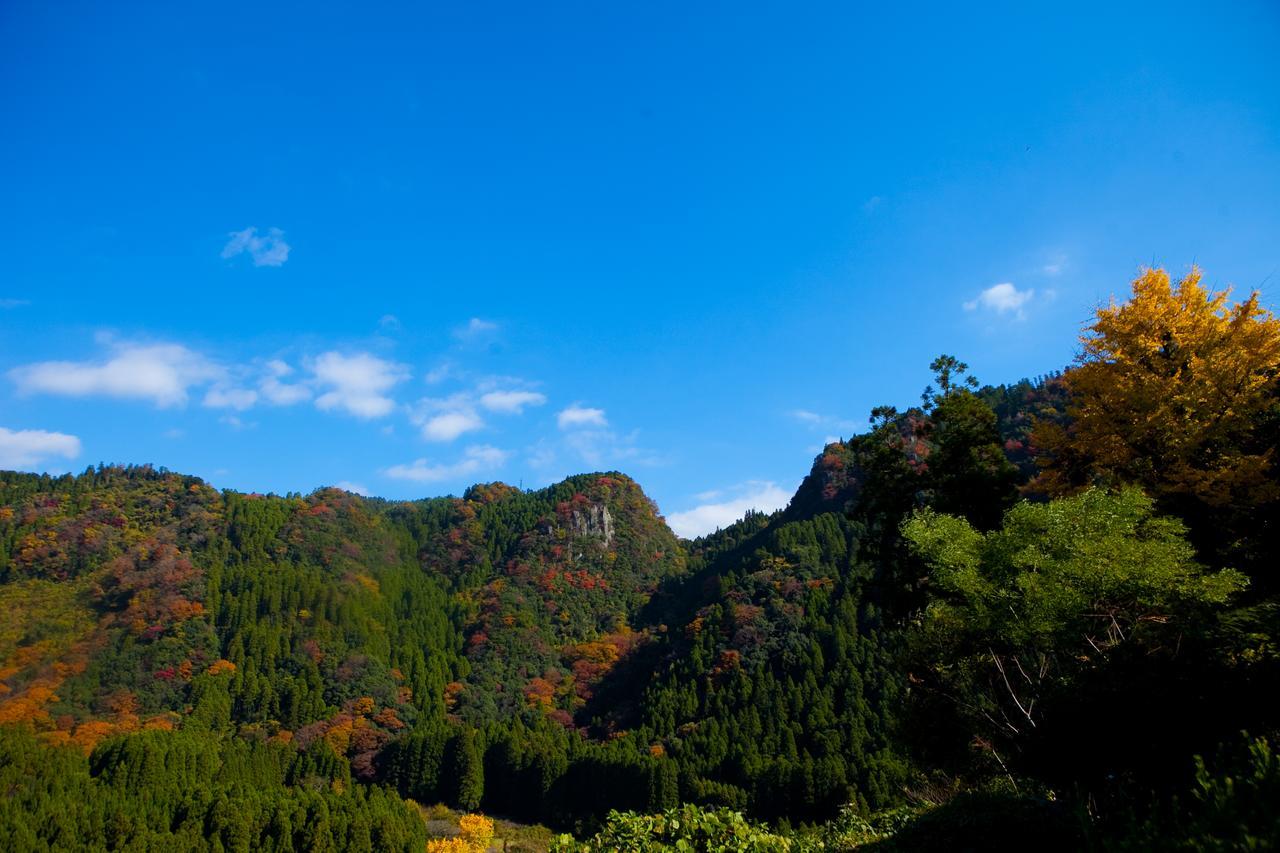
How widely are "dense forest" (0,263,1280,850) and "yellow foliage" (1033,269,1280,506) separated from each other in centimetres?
9

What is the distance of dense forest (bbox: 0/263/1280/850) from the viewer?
35.6 ft

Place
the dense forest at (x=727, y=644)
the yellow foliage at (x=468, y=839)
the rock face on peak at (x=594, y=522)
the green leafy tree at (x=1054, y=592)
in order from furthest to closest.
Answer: the rock face on peak at (x=594, y=522)
the yellow foliage at (x=468, y=839)
the green leafy tree at (x=1054, y=592)
the dense forest at (x=727, y=644)

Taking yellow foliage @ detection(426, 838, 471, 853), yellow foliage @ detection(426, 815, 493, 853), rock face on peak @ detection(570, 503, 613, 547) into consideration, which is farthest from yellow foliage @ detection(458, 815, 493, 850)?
rock face on peak @ detection(570, 503, 613, 547)

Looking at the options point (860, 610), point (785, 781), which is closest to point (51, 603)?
point (785, 781)

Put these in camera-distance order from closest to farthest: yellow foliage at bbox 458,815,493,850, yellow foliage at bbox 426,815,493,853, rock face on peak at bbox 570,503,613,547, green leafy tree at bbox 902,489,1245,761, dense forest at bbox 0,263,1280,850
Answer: dense forest at bbox 0,263,1280,850
green leafy tree at bbox 902,489,1245,761
yellow foliage at bbox 426,815,493,853
yellow foliage at bbox 458,815,493,850
rock face on peak at bbox 570,503,613,547

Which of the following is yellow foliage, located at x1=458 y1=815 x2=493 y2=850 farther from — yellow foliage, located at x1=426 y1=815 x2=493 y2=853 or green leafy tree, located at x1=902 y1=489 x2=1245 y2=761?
green leafy tree, located at x1=902 y1=489 x2=1245 y2=761

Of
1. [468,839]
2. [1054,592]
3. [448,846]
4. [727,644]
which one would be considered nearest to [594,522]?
[727,644]

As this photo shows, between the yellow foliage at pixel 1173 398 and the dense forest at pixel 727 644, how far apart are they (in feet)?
0.29

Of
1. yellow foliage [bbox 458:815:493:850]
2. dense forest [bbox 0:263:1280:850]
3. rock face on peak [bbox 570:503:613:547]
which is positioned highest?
rock face on peak [bbox 570:503:613:547]

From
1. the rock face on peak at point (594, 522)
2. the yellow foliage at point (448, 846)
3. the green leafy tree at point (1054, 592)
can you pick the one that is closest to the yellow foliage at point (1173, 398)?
the green leafy tree at point (1054, 592)

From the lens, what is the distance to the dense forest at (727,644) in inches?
427

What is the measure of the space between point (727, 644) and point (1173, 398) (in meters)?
75.1

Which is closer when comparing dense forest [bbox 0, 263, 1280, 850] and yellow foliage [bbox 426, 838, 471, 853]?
dense forest [bbox 0, 263, 1280, 850]

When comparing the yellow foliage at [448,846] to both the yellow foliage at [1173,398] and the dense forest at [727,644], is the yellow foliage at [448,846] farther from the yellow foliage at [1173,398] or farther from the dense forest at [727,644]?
the yellow foliage at [1173,398]
